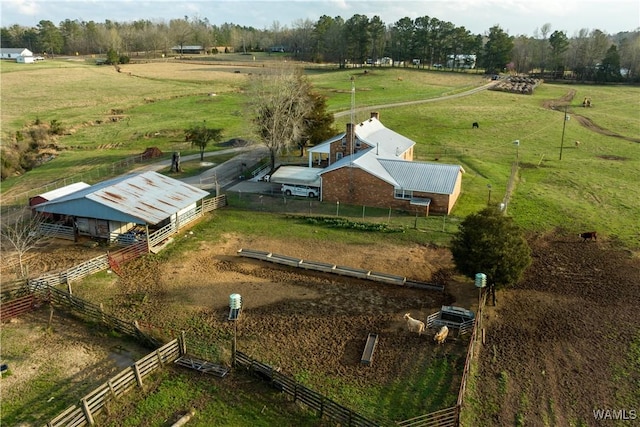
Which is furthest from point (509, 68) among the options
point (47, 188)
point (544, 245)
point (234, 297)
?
point (234, 297)

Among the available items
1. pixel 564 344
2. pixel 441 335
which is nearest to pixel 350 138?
pixel 441 335

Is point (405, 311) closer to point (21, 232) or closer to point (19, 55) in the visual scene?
point (21, 232)

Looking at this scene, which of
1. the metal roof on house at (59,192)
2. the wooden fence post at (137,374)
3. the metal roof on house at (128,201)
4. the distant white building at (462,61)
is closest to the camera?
the wooden fence post at (137,374)

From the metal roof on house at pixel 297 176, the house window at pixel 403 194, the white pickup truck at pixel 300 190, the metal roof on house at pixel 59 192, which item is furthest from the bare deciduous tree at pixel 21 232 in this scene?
the house window at pixel 403 194

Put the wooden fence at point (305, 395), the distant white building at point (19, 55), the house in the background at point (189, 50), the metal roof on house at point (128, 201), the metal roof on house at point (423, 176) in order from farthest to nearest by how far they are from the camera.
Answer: the house in the background at point (189, 50)
the distant white building at point (19, 55)
the metal roof on house at point (423, 176)
the metal roof on house at point (128, 201)
the wooden fence at point (305, 395)

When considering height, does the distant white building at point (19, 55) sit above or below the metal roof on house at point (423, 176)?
above

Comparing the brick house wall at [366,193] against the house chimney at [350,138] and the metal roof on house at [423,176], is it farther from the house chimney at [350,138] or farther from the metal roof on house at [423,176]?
the house chimney at [350,138]

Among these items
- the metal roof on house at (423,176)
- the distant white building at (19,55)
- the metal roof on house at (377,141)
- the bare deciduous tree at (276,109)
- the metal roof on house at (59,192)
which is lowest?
the metal roof on house at (59,192)
